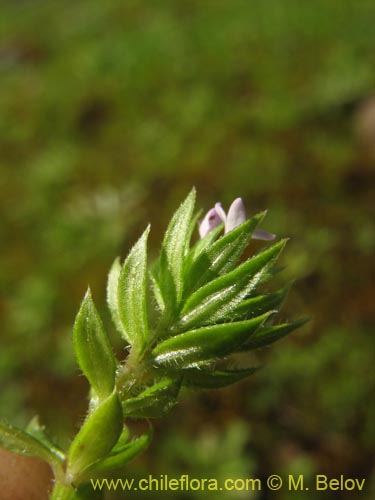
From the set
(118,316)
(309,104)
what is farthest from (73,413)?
(309,104)

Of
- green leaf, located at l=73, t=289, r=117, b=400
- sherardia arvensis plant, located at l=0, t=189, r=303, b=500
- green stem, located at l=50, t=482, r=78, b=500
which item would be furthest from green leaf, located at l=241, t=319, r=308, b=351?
green stem, located at l=50, t=482, r=78, b=500

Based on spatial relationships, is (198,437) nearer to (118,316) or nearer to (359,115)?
(118,316)

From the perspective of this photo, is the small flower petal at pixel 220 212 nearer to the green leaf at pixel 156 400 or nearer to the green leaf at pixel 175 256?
the green leaf at pixel 175 256

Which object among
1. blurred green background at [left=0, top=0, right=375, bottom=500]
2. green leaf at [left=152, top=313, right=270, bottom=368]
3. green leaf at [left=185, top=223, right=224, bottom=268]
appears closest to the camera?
green leaf at [left=152, top=313, right=270, bottom=368]

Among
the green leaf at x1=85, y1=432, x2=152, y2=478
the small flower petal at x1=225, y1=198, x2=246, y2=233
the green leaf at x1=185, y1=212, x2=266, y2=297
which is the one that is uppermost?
the small flower petal at x1=225, y1=198, x2=246, y2=233

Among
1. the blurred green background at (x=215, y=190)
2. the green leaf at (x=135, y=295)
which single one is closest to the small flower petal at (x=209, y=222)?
the green leaf at (x=135, y=295)

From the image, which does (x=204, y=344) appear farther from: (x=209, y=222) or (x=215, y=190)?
(x=215, y=190)

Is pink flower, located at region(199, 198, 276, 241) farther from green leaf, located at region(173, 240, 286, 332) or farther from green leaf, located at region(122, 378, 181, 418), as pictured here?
green leaf, located at region(122, 378, 181, 418)

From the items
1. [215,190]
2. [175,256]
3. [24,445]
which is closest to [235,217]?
[175,256]
